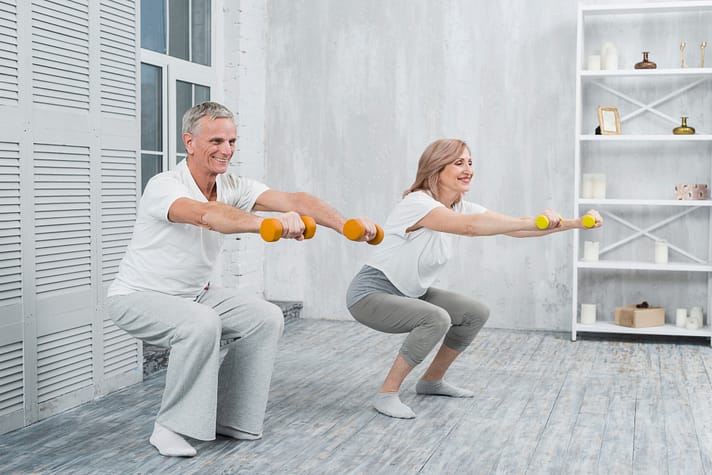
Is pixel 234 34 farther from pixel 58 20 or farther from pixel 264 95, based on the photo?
pixel 58 20

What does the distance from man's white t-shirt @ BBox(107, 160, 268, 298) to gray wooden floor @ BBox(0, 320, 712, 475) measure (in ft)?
1.88

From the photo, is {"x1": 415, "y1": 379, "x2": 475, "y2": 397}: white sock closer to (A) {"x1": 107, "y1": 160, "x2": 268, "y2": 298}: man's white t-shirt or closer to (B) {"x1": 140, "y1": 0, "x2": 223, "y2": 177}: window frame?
(A) {"x1": 107, "y1": 160, "x2": 268, "y2": 298}: man's white t-shirt

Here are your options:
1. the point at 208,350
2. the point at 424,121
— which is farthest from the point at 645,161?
the point at 208,350

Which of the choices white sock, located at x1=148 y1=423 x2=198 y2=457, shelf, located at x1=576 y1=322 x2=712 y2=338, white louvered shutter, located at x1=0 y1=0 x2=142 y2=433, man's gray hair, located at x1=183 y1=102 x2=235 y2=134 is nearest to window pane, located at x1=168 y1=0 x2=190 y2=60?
white louvered shutter, located at x1=0 y1=0 x2=142 y2=433

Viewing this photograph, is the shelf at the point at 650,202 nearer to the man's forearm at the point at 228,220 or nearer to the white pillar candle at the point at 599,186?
the white pillar candle at the point at 599,186

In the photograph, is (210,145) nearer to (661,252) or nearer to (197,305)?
(197,305)

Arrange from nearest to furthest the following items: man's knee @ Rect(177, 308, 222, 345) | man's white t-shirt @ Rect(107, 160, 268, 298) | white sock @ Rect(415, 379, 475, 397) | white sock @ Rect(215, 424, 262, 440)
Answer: man's knee @ Rect(177, 308, 222, 345)
man's white t-shirt @ Rect(107, 160, 268, 298)
white sock @ Rect(215, 424, 262, 440)
white sock @ Rect(415, 379, 475, 397)

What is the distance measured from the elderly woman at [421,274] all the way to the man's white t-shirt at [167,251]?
2.58 feet

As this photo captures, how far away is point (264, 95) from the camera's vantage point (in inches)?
246

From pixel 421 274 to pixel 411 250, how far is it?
122 mm

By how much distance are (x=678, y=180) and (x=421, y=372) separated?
2.29 m

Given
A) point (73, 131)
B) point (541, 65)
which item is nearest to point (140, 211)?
point (73, 131)

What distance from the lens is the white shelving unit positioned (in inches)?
216

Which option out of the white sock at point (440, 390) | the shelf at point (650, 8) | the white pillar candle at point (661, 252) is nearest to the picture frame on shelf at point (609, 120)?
the shelf at point (650, 8)
